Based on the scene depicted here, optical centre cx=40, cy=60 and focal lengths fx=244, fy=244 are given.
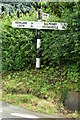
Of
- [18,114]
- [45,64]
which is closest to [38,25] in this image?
[45,64]

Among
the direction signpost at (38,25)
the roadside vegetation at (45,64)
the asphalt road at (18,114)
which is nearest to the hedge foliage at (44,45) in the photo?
the roadside vegetation at (45,64)

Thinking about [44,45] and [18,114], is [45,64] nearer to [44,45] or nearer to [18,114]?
[44,45]

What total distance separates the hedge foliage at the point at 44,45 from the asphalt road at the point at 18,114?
1.59 meters

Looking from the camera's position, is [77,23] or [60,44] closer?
[77,23]

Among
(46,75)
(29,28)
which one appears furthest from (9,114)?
(29,28)

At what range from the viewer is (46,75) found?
6.09m

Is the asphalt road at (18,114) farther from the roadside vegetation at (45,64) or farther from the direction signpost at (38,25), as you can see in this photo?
the direction signpost at (38,25)

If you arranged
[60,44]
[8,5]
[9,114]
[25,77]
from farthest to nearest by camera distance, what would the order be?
[8,5]
[25,77]
[60,44]
[9,114]

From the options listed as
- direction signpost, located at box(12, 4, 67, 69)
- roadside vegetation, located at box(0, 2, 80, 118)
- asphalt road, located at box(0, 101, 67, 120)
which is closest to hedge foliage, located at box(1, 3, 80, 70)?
roadside vegetation, located at box(0, 2, 80, 118)

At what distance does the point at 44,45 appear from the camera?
6.16 meters

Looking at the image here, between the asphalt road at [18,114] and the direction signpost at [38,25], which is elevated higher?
the direction signpost at [38,25]

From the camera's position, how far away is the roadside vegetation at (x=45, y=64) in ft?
17.7

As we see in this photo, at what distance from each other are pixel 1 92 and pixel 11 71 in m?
1.04

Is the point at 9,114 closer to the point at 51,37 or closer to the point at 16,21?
the point at 51,37
